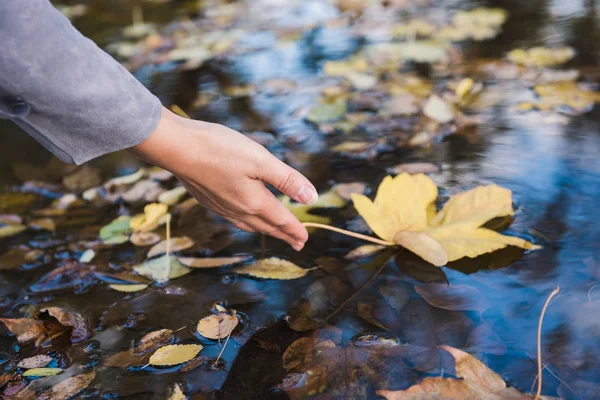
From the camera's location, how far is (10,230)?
156 cm

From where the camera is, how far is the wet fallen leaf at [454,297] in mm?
1023

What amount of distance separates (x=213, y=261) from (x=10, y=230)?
26.0 inches

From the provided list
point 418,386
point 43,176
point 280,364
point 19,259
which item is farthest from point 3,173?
point 418,386

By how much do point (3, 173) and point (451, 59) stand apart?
172cm

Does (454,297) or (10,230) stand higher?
(454,297)

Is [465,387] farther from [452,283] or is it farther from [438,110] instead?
[438,110]

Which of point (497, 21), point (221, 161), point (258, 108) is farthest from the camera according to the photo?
point (497, 21)

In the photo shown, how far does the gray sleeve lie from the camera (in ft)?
2.88

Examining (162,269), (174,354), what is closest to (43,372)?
(174,354)

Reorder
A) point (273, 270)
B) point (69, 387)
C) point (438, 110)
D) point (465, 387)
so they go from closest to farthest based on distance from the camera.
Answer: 1. point (465, 387)
2. point (69, 387)
3. point (273, 270)
4. point (438, 110)

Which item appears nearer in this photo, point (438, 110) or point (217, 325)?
point (217, 325)

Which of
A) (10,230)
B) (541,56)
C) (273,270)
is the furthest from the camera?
(541,56)

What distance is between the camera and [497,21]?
2652mm

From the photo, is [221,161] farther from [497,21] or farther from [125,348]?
[497,21]
